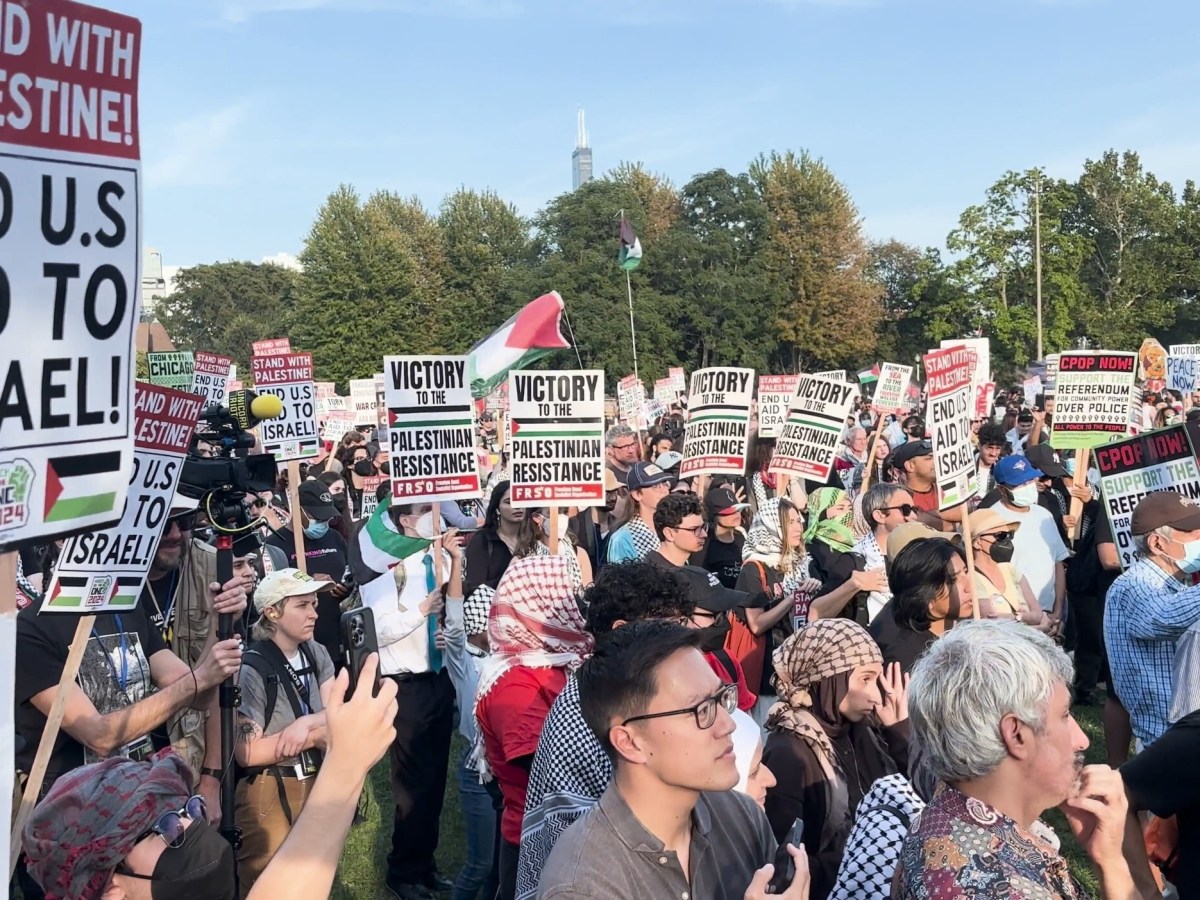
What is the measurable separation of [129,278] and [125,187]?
218 mm

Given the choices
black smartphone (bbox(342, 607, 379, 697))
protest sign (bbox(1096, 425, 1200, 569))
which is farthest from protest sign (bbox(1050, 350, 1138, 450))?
black smartphone (bbox(342, 607, 379, 697))

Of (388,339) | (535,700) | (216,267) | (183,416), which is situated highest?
(216,267)

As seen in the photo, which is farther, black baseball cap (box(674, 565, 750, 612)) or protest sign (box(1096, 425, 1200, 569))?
protest sign (box(1096, 425, 1200, 569))

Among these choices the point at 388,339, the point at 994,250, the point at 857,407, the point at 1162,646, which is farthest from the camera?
the point at 388,339

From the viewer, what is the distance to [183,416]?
4746 millimetres

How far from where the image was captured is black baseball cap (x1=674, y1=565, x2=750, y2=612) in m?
5.12

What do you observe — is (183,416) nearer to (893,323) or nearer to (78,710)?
(78,710)

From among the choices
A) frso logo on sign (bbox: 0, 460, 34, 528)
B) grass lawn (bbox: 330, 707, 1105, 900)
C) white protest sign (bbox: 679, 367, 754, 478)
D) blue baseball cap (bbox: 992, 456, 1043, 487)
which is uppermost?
white protest sign (bbox: 679, 367, 754, 478)

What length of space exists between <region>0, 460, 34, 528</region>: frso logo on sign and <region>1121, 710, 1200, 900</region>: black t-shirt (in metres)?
2.80

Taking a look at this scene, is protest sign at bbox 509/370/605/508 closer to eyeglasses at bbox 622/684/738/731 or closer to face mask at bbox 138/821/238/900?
eyeglasses at bbox 622/684/738/731

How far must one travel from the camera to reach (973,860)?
2.48 metres

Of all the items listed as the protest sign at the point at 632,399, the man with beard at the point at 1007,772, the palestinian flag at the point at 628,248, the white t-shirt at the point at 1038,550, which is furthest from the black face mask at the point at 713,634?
the palestinian flag at the point at 628,248

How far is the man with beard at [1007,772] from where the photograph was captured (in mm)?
2549

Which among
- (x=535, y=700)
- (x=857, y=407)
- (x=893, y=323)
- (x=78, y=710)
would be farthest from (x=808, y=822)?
(x=893, y=323)
